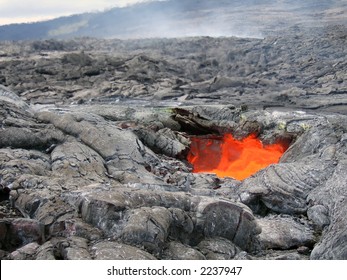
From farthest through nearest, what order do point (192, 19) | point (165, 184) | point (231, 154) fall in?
1. point (192, 19)
2. point (231, 154)
3. point (165, 184)

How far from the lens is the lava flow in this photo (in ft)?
62.5

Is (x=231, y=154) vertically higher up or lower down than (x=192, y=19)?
lower down

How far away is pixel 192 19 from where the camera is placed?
10969cm

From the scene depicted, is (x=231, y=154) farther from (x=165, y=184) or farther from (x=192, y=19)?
(x=192, y=19)

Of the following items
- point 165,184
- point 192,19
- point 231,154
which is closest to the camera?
point 165,184

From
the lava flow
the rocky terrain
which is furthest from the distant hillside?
the lava flow

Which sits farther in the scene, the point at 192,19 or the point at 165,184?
the point at 192,19

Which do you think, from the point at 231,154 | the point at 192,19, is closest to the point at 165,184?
the point at 231,154

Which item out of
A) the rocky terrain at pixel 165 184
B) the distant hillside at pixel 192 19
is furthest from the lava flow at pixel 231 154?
the distant hillside at pixel 192 19

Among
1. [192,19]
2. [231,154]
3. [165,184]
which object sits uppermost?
[192,19]

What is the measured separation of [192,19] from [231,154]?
308ft

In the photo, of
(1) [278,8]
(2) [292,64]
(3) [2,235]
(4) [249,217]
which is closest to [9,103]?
(3) [2,235]

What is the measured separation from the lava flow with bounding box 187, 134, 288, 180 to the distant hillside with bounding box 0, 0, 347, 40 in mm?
52188

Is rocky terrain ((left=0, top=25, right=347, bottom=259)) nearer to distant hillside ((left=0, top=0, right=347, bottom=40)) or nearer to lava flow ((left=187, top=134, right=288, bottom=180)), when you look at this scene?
lava flow ((left=187, top=134, right=288, bottom=180))
